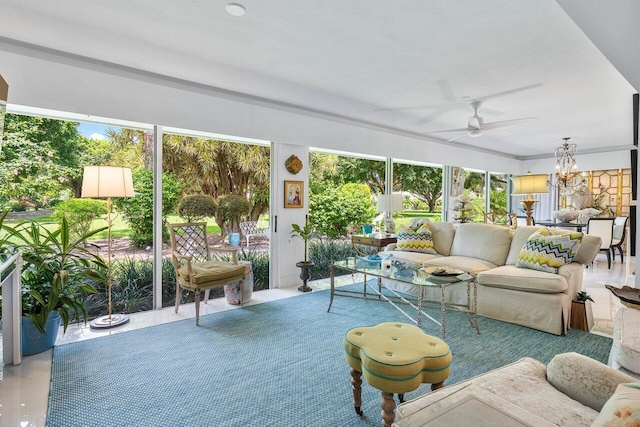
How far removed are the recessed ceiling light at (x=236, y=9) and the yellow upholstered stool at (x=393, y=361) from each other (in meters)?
2.21

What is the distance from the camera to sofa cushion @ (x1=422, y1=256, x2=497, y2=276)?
3.91 metres

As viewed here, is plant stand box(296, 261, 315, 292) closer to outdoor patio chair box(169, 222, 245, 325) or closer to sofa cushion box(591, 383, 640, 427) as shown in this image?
outdoor patio chair box(169, 222, 245, 325)

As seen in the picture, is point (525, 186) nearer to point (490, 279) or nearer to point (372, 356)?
point (490, 279)

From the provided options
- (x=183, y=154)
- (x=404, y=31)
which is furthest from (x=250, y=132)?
(x=404, y=31)

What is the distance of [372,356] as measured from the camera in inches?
70.2

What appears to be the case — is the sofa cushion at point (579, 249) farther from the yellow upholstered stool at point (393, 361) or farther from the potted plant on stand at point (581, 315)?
the yellow upholstered stool at point (393, 361)

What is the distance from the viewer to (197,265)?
3.67 meters

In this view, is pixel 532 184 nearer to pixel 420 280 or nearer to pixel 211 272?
pixel 420 280

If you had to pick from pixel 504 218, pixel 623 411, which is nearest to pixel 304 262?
pixel 623 411

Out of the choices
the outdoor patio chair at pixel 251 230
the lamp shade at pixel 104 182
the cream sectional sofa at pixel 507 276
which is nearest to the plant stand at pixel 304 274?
the outdoor patio chair at pixel 251 230

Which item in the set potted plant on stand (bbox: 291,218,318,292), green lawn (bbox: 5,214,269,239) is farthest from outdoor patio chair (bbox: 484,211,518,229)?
green lawn (bbox: 5,214,269,239)

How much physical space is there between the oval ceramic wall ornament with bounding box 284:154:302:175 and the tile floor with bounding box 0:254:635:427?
163 cm

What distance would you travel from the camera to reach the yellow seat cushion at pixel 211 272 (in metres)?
3.37

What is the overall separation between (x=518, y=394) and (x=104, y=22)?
11.0 feet
